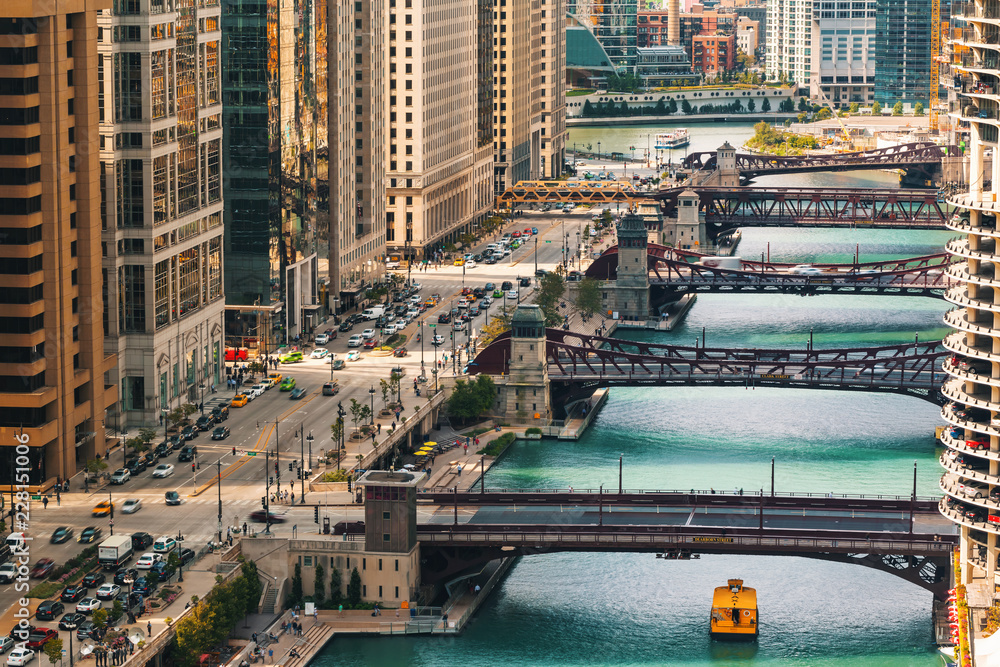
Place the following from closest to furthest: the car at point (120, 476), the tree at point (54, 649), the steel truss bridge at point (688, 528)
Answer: the tree at point (54, 649)
the steel truss bridge at point (688, 528)
the car at point (120, 476)

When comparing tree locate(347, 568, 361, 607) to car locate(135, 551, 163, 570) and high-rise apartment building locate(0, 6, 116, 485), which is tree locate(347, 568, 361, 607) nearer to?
car locate(135, 551, 163, 570)

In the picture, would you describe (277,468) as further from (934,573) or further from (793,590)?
(934,573)

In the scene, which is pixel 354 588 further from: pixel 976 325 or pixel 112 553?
pixel 976 325

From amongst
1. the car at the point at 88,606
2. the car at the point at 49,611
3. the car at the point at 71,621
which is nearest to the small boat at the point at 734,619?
the car at the point at 88,606

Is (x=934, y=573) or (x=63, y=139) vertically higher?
(x=63, y=139)

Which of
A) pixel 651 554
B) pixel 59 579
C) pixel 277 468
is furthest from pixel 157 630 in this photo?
pixel 651 554

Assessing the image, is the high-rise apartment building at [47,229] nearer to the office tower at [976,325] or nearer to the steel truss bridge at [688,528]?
the steel truss bridge at [688,528]

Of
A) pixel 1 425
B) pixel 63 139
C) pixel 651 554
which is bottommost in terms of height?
pixel 651 554
